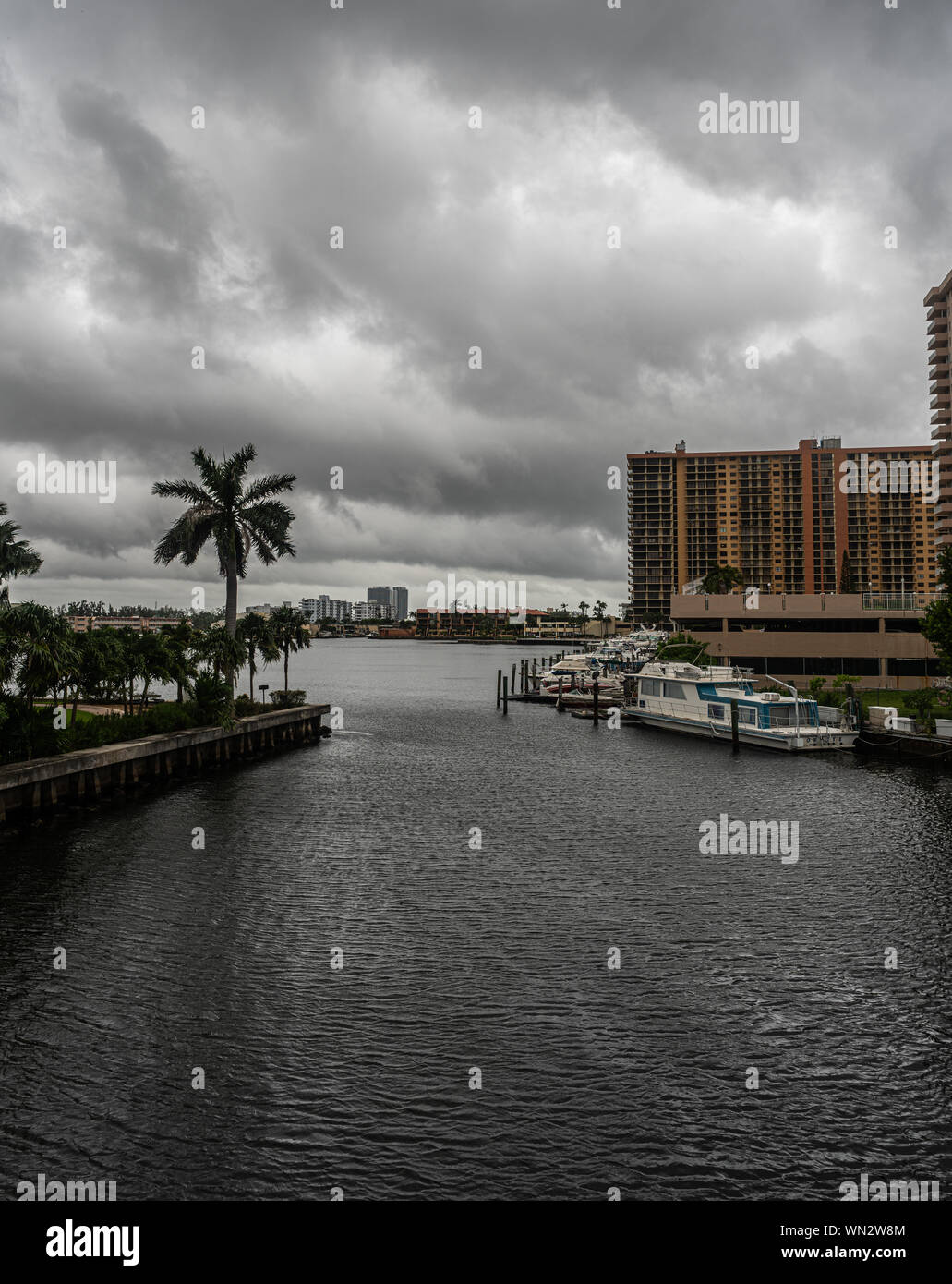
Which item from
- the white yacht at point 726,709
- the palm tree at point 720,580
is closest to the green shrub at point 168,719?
the white yacht at point 726,709

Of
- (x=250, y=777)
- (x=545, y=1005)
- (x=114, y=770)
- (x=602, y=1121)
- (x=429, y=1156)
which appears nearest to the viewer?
(x=429, y=1156)

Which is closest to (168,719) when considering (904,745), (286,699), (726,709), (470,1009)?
(286,699)

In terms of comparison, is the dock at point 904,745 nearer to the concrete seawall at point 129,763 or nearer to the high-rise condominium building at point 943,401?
the concrete seawall at point 129,763

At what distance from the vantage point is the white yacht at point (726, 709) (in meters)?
56.1

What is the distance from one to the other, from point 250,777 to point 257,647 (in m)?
18.5

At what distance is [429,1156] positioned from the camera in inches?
465

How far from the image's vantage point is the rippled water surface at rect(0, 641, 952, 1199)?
11.8 m

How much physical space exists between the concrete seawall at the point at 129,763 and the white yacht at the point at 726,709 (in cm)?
3097

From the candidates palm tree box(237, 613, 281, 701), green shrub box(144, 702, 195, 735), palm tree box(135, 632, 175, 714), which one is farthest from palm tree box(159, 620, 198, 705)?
palm tree box(237, 613, 281, 701)

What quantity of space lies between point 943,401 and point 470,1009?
161 metres

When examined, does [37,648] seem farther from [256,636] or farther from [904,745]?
[904,745]

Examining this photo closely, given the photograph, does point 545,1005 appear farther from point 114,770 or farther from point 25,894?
point 114,770

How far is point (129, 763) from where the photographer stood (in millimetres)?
40344
